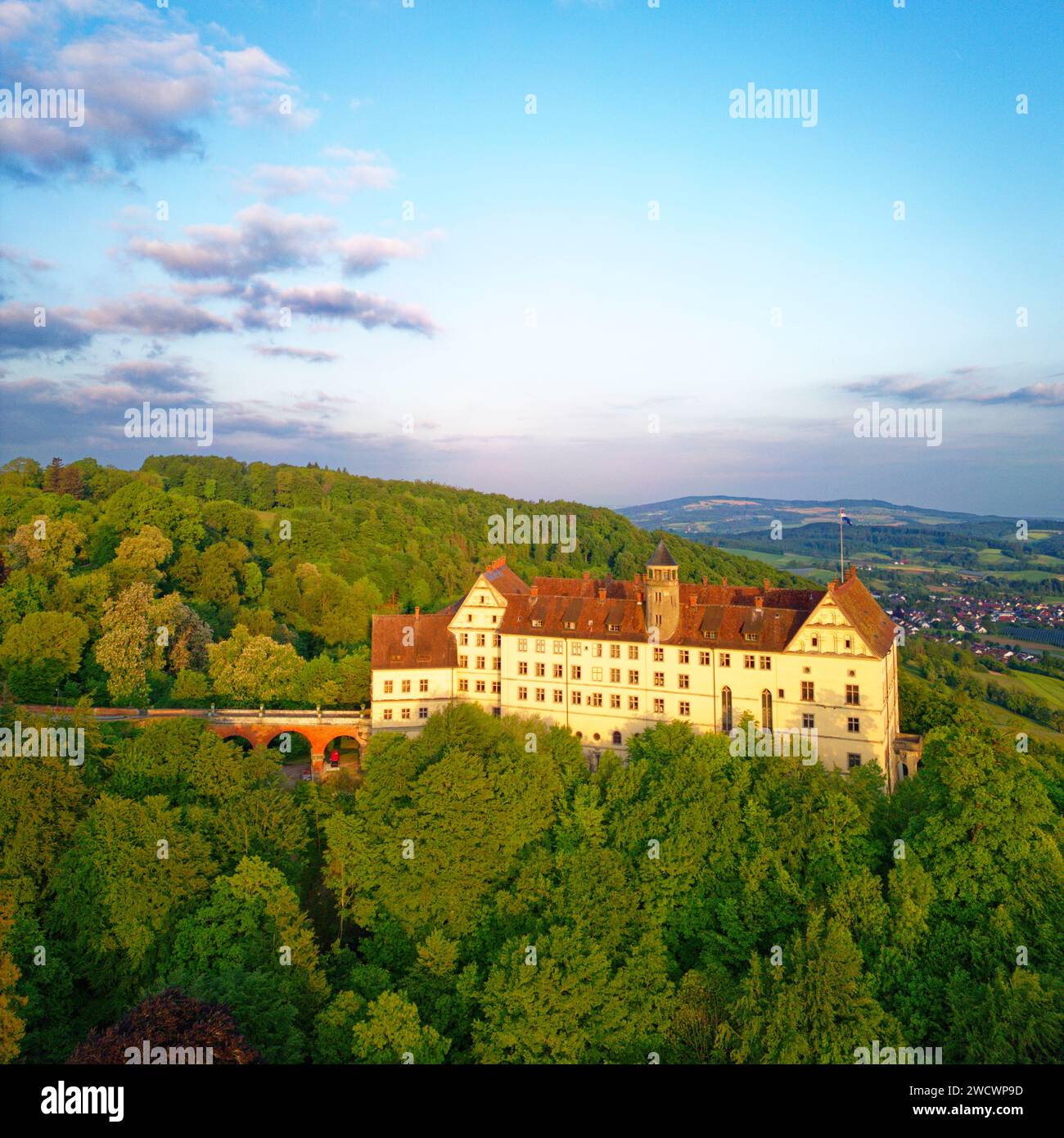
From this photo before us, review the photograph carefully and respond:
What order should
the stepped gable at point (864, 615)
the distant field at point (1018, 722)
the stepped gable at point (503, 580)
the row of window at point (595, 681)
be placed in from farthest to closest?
the distant field at point (1018, 722)
the stepped gable at point (503, 580)
the row of window at point (595, 681)
the stepped gable at point (864, 615)

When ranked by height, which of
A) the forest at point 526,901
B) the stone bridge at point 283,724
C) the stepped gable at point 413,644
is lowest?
the forest at point 526,901

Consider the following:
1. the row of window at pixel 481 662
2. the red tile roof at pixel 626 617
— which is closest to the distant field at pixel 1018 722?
the red tile roof at pixel 626 617

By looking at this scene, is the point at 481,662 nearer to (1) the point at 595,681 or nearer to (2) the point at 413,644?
(2) the point at 413,644

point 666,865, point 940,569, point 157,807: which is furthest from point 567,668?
point 940,569

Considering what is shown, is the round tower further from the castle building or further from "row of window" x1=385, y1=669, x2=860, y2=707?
"row of window" x1=385, y1=669, x2=860, y2=707

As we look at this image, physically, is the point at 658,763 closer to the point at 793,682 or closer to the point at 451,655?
the point at 793,682

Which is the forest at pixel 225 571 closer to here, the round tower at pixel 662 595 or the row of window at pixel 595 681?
the row of window at pixel 595 681

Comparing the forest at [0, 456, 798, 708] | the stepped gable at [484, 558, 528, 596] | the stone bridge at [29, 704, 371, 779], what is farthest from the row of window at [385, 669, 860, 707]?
the forest at [0, 456, 798, 708]
